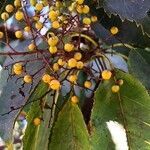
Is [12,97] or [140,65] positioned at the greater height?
[140,65]

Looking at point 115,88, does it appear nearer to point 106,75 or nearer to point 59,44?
point 106,75

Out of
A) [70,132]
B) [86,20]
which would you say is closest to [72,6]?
[86,20]

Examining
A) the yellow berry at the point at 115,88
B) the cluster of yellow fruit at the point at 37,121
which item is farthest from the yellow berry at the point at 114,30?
the cluster of yellow fruit at the point at 37,121

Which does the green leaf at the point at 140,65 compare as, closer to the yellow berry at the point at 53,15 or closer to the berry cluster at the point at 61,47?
the berry cluster at the point at 61,47

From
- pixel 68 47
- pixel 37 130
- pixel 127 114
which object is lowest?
pixel 37 130

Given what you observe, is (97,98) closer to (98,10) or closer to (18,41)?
(98,10)

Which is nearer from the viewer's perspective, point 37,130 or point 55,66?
point 55,66

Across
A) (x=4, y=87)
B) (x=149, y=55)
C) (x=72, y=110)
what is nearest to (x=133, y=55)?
(x=149, y=55)
